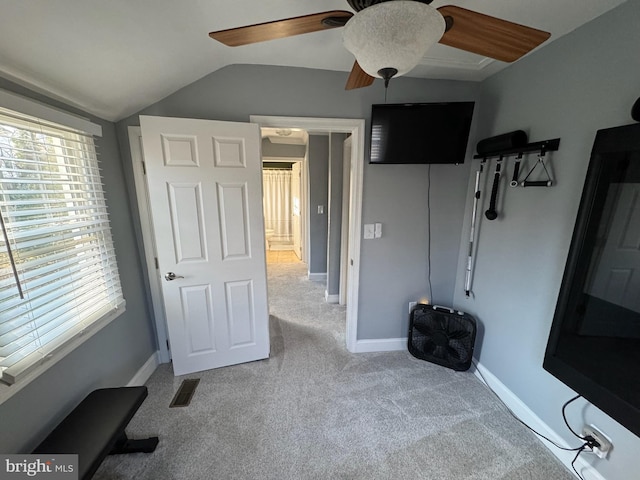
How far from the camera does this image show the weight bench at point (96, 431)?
40.2 inches

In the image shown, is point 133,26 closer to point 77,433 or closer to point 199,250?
point 199,250

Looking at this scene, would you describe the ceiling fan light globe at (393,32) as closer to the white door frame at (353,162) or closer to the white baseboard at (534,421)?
the white door frame at (353,162)

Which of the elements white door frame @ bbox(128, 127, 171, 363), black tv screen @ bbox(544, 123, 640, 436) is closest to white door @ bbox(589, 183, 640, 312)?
black tv screen @ bbox(544, 123, 640, 436)

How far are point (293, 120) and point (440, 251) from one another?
165cm

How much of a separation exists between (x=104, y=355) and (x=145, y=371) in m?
0.49

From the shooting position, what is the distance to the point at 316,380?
199 centimetres

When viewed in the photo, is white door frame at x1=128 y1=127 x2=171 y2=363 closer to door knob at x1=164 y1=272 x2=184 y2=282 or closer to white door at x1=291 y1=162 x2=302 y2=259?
door knob at x1=164 y1=272 x2=184 y2=282

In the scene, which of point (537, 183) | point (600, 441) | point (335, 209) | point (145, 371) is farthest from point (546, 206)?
point (145, 371)

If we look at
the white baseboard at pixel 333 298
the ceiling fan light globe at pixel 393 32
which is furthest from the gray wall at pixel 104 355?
the white baseboard at pixel 333 298

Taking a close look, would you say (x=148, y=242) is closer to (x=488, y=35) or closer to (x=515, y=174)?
(x=488, y=35)

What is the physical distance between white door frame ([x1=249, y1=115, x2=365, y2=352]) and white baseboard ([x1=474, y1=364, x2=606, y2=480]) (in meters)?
1.06

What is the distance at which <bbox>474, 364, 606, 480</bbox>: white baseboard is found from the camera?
128 cm

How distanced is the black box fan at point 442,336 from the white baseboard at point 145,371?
221 cm

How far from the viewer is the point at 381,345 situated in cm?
235
